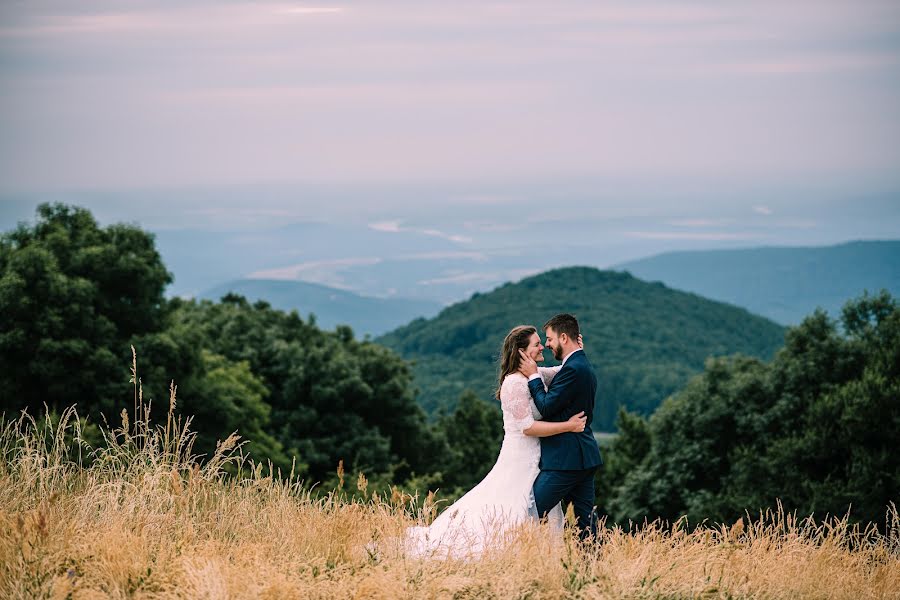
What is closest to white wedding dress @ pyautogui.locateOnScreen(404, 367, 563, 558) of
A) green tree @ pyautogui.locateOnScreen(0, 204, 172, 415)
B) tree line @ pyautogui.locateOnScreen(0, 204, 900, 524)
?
tree line @ pyautogui.locateOnScreen(0, 204, 900, 524)

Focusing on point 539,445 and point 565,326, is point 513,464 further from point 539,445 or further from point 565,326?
point 565,326

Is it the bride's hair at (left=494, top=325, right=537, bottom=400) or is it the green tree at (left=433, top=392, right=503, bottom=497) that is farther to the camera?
the green tree at (left=433, top=392, right=503, bottom=497)

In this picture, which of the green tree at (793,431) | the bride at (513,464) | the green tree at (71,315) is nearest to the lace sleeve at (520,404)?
the bride at (513,464)

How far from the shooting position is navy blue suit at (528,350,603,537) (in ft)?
25.4

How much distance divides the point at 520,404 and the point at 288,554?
7.58 ft

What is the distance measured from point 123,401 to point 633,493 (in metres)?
16.6

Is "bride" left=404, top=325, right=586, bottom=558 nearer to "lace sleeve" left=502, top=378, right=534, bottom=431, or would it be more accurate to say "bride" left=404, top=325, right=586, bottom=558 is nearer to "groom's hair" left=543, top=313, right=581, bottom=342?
"lace sleeve" left=502, top=378, right=534, bottom=431

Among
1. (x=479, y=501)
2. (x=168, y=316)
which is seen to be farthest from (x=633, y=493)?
(x=479, y=501)

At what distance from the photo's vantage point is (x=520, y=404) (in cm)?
796

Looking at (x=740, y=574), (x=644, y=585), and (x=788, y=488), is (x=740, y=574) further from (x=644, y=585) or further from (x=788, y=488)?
(x=788, y=488)

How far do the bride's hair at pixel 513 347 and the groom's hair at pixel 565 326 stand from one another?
0.17 metres

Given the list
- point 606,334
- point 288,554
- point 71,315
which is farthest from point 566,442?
point 606,334

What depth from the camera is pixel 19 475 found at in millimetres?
7621

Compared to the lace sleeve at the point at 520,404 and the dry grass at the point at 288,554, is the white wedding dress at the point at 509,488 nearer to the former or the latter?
the lace sleeve at the point at 520,404
